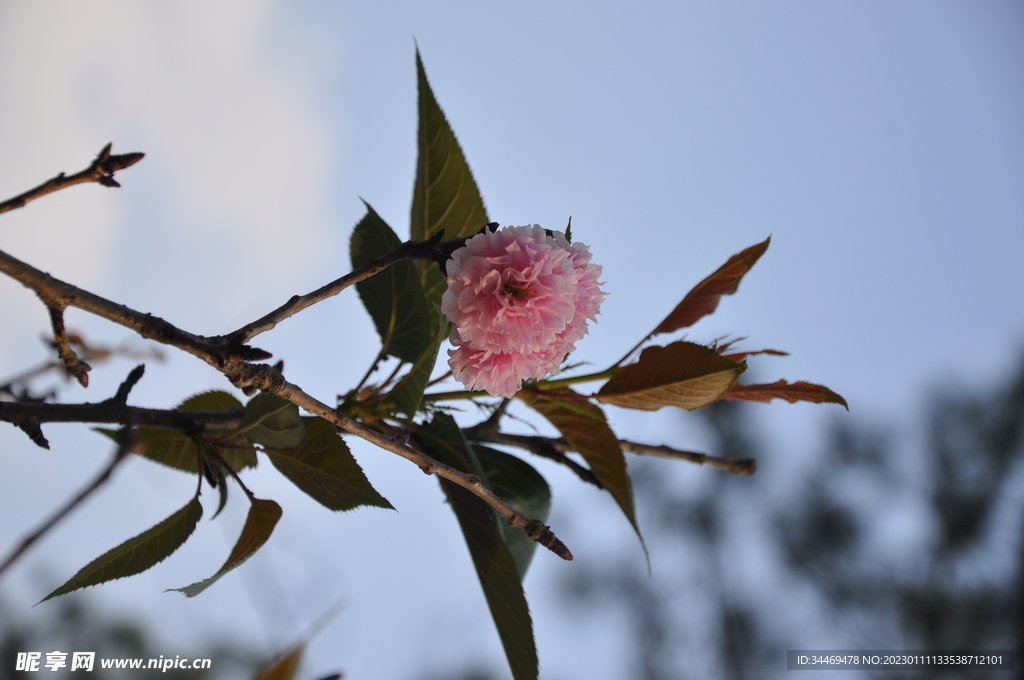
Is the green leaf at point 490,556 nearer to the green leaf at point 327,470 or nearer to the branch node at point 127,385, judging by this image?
the green leaf at point 327,470

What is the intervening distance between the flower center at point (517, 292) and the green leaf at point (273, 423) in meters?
0.17

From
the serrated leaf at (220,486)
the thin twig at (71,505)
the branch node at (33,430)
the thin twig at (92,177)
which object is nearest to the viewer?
the thin twig at (71,505)

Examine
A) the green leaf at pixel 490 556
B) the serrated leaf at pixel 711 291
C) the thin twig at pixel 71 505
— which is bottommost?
the green leaf at pixel 490 556

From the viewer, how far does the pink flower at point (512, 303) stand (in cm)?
44

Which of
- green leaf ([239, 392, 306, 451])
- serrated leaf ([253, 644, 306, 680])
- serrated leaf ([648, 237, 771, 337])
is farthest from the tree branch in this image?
serrated leaf ([648, 237, 771, 337])

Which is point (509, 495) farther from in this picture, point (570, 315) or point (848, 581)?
point (848, 581)

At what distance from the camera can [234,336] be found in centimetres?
35

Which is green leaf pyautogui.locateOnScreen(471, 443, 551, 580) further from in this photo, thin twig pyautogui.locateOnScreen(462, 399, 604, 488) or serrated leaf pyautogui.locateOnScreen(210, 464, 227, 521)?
serrated leaf pyautogui.locateOnScreen(210, 464, 227, 521)

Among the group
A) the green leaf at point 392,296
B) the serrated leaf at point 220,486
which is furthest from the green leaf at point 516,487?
the serrated leaf at point 220,486

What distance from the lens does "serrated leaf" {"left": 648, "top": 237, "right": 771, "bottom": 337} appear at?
630 millimetres

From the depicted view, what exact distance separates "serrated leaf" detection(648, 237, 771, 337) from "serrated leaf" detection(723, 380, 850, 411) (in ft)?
0.33

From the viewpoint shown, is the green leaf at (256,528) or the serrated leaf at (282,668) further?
the green leaf at (256,528)

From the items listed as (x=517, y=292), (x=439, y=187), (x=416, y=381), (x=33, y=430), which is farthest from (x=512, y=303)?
(x=33, y=430)

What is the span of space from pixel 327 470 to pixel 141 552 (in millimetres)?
174
